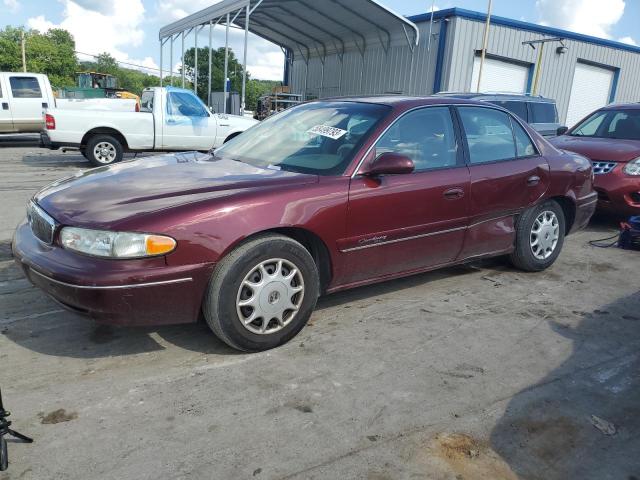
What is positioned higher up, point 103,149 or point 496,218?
point 496,218

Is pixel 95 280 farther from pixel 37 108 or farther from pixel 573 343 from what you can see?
pixel 37 108

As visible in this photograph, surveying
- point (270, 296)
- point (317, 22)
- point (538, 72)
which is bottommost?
point (270, 296)

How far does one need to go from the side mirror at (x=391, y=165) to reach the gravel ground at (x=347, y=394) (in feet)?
3.47

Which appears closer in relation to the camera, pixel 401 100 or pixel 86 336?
pixel 86 336

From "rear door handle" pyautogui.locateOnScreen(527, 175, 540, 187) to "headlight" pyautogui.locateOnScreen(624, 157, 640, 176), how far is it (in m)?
2.64

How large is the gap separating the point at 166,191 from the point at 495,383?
2.17m

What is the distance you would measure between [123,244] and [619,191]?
6.04m

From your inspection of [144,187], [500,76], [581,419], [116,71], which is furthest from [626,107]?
[116,71]

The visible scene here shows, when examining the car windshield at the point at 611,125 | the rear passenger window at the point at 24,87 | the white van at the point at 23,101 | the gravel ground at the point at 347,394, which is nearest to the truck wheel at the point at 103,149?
the white van at the point at 23,101

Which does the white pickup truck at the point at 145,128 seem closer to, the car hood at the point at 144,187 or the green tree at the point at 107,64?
the car hood at the point at 144,187

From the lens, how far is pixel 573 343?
3537mm

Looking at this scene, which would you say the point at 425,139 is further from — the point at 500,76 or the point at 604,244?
the point at 500,76

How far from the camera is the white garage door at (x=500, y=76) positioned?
65.1ft

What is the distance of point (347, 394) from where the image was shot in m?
2.81
